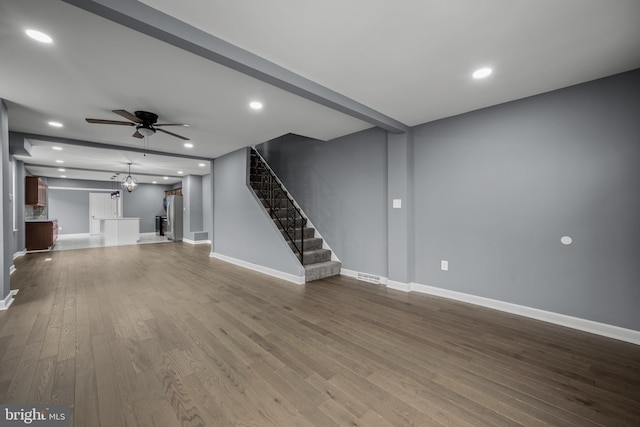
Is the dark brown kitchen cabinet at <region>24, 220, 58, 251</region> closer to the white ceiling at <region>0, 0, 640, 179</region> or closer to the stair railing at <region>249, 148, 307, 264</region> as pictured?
the white ceiling at <region>0, 0, 640, 179</region>

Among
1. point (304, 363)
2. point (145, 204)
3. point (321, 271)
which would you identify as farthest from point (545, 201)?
point (145, 204)

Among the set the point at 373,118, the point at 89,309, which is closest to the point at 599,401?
the point at 373,118

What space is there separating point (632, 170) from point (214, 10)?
12.8 ft

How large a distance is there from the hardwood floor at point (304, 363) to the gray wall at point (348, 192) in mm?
1202

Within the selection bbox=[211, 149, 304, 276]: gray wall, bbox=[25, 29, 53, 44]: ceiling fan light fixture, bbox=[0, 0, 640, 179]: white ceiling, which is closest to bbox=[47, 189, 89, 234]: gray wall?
bbox=[211, 149, 304, 276]: gray wall

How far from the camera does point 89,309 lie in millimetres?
3297

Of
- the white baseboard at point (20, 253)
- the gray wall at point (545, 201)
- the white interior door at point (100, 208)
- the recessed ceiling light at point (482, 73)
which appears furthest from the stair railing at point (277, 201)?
the white interior door at point (100, 208)

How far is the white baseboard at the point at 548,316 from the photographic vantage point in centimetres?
254

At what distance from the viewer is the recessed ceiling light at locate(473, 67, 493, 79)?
2.50 m

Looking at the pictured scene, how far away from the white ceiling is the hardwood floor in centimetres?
257

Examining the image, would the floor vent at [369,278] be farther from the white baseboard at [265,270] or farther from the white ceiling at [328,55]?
the white ceiling at [328,55]

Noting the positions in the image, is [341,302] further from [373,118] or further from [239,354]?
[373,118]

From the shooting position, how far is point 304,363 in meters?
2.14

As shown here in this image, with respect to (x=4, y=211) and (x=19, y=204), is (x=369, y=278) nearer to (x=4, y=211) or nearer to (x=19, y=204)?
(x=4, y=211)
